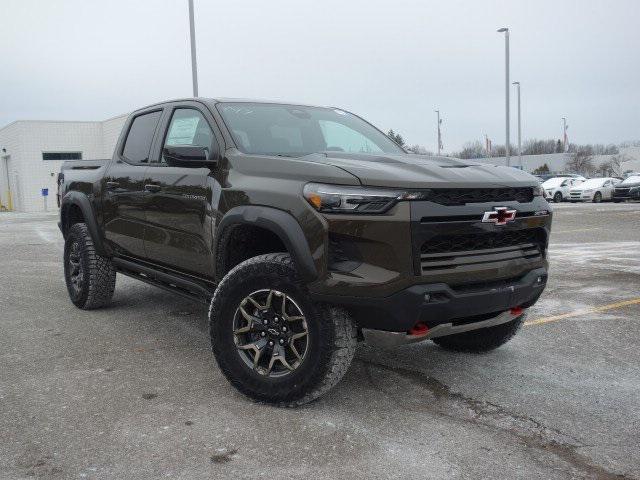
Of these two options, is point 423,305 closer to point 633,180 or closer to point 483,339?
point 483,339

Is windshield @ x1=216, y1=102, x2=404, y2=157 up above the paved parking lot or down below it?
above

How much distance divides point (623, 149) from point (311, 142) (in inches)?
3422

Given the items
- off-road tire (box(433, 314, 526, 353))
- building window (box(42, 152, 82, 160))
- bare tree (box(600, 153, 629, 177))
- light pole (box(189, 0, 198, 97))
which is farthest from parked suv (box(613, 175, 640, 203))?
bare tree (box(600, 153, 629, 177))

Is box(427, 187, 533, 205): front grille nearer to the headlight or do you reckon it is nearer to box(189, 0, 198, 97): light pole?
the headlight

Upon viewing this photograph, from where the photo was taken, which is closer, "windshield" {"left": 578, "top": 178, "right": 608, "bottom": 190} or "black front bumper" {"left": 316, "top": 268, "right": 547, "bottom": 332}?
"black front bumper" {"left": 316, "top": 268, "right": 547, "bottom": 332}

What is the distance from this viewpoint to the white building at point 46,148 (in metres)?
43.1

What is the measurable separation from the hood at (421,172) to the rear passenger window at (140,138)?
189cm

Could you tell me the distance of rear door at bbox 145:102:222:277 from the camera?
423 centimetres

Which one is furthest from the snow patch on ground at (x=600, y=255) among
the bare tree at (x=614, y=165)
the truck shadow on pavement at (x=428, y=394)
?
the bare tree at (x=614, y=165)

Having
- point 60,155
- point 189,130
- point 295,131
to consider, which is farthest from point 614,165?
point 189,130

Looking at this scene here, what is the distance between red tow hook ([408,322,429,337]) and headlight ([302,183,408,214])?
0.66 metres

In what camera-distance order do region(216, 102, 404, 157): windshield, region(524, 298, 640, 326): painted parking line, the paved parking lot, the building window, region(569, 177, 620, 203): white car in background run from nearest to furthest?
the paved parking lot < region(216, 102, 404, 157): windshield < region(524, 298, 640, 326): painted parking line < region(569, 177, 620, 203): white car in background < the building window

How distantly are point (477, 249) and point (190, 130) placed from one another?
2353 millimetres

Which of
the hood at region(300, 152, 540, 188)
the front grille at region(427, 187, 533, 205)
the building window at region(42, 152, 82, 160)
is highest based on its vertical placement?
the building window at region(42, 152, 82, 160)
